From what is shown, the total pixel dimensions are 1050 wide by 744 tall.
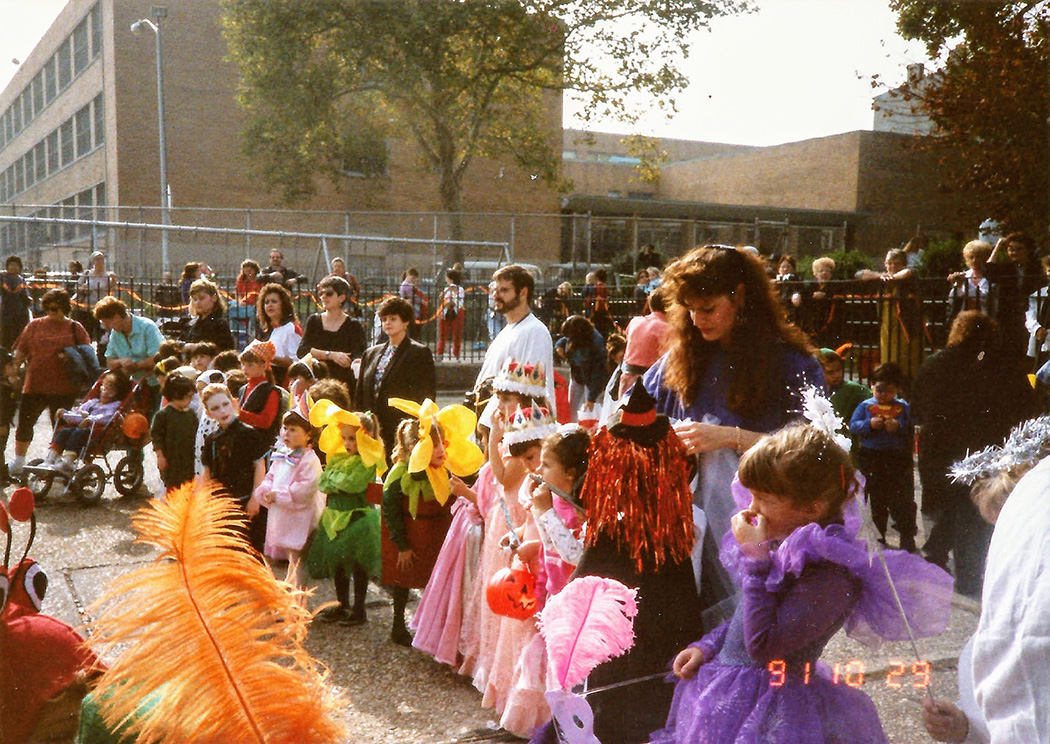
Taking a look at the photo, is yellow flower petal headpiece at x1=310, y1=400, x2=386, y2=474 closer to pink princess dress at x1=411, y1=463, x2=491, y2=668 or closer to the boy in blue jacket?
pink princess dress at x1=411, y1=463, x2=491, y2=668

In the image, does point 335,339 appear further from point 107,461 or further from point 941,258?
point 941,258

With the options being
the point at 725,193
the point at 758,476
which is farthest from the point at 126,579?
the point at 725,193

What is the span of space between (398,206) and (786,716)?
6.88 meters

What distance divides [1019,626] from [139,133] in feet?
15.1

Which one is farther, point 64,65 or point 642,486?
point 64,65

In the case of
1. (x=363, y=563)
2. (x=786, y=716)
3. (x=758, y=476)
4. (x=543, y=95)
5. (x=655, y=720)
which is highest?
(x=543, y=95)

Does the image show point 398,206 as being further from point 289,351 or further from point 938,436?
point 938,436

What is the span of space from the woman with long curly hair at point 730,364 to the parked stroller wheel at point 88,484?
5.50 metres

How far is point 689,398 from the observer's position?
7.89ft

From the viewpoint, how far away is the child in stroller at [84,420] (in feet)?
21.7

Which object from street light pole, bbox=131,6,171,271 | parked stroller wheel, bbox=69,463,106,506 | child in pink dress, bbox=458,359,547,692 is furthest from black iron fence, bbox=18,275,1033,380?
street light pole, bbox=131,6,171,271

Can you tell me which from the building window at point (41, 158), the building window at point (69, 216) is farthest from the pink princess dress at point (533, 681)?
the building window at point (69, 216)

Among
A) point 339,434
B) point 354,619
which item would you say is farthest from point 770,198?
point 354,619

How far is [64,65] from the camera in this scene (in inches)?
151
